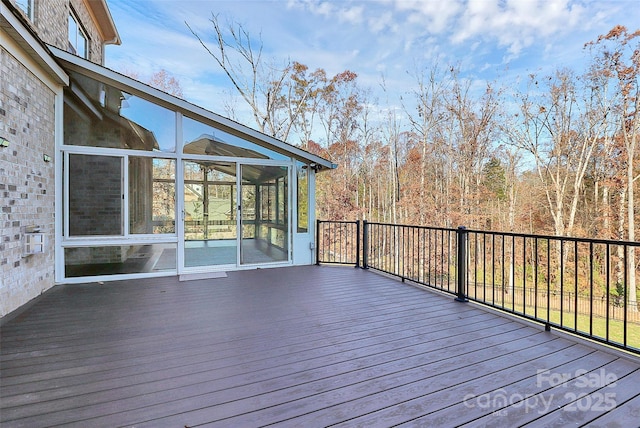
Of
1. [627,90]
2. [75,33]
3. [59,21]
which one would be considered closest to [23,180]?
[59,21]

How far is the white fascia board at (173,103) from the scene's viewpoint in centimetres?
444

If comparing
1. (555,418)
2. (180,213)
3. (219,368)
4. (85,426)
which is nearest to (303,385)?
(219,368)

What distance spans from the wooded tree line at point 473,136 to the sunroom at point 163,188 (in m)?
9.26

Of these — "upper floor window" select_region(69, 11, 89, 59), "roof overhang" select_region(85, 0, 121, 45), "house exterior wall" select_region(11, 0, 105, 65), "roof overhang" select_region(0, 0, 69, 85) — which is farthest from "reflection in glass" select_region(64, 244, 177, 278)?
"roof overhang" select_region(85, 0, 121, 45)

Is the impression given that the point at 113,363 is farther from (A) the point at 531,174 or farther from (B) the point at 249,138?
(A) the point at 531,174

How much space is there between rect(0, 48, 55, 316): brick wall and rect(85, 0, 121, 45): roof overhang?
413 centimetres

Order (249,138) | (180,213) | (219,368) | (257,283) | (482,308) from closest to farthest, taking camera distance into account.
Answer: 1. (219,368)
2. (482,308)
3. (257,283)
4. (180,213)
5. (249,138)

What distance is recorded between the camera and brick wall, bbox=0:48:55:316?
3260mm

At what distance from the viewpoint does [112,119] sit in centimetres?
495

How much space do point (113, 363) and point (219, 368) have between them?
2.54ft

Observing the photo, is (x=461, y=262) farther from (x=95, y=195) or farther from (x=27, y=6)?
(x=27, y=6)

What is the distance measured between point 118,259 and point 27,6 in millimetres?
3738

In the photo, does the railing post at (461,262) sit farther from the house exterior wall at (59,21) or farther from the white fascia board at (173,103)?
the house exterior wall at (59,21)

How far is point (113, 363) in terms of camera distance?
2.27 meters
